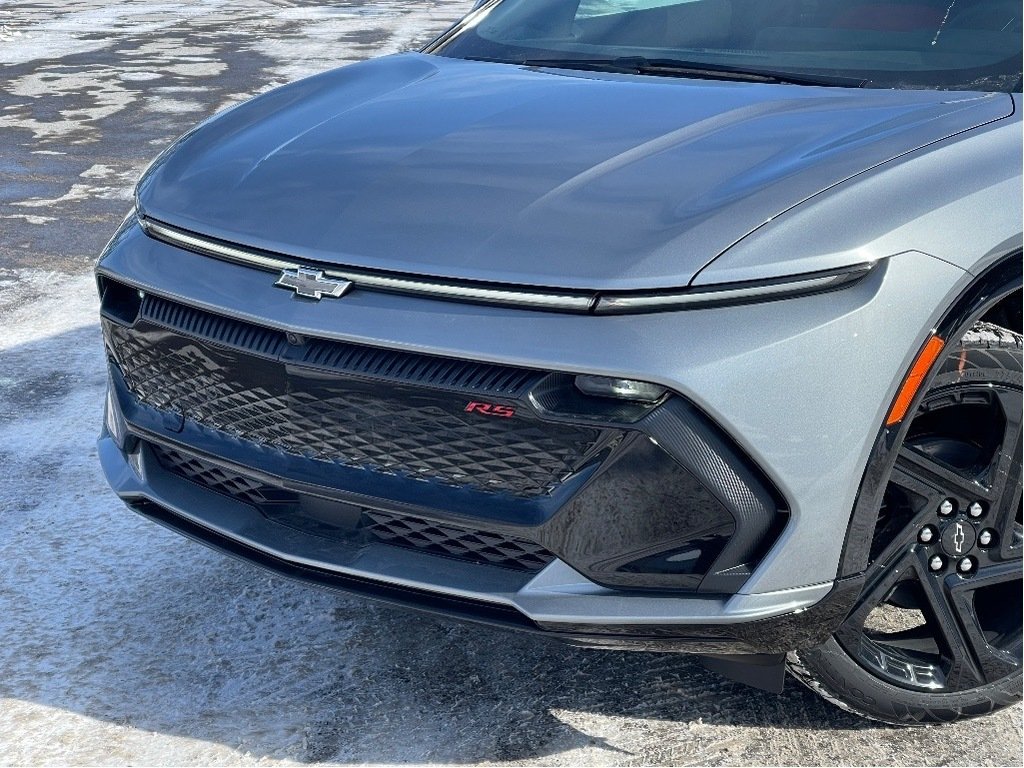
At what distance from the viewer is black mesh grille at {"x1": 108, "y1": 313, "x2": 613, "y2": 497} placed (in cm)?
208

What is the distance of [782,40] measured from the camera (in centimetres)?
310

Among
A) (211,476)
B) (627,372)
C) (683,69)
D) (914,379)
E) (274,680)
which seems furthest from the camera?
(683,69)

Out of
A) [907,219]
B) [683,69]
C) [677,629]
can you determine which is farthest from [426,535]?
[683,69]

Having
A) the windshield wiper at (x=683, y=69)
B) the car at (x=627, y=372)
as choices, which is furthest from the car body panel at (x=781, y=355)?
the windshield wiper at (x=683, y=69)

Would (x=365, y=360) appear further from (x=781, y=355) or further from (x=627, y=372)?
(x=781, y=355)

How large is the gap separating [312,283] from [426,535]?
1.60 ft

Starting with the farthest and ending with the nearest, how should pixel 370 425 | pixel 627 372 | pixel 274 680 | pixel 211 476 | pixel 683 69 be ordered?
pixel 683 69, pixel 274 680, pixel 211 476, pixel 370 425, pixel 627 372

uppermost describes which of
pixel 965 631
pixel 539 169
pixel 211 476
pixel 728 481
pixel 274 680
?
pixel 539 169

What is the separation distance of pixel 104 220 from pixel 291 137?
374cm

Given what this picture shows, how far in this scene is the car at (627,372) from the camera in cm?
201

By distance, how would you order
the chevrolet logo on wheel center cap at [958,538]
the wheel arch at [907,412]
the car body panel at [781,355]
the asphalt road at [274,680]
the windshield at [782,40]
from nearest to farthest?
1. the car body panel at [781,355]
2. the wheel arch at [907,412]
3. the chevrolet logo on wheel center cap at [958,538]
4. the asphalt road at [274,680]
5. the windshield at [782,40]

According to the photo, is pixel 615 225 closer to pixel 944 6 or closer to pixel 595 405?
pixel 595 405

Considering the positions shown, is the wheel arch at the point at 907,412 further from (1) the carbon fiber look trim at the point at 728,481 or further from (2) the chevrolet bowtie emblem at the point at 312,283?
(2) the chevrolet bowtie emblem at the point at 312,283

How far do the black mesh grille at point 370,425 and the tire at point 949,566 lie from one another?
612mm
